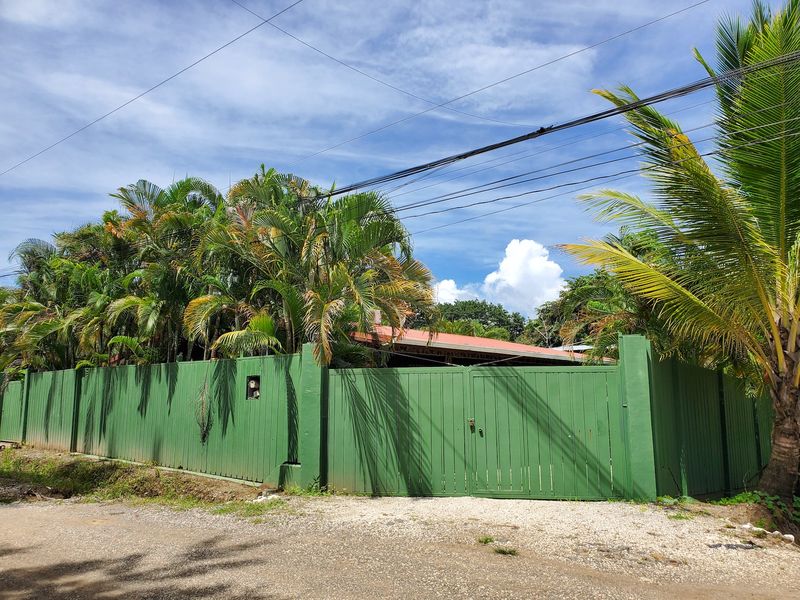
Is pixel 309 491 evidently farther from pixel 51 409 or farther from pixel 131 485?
pixel 51 409

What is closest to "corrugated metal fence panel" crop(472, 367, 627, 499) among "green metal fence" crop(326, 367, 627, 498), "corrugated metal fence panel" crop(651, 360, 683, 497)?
"green metal fence" crop(326, 367, 627, 498)

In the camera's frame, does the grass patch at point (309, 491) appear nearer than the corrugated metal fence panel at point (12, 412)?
Yes

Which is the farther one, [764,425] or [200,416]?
[200,416]

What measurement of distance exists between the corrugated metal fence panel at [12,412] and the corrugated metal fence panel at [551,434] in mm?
17266

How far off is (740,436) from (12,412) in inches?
840

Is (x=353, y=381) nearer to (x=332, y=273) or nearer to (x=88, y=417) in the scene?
(x=332, y=273)

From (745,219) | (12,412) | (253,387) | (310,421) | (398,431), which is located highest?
(745,219)

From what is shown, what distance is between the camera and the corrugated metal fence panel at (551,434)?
8.45 meters

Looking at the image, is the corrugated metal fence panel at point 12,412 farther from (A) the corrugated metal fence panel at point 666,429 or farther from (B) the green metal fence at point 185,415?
(A) the corrugated metal fence panel at point 666,429

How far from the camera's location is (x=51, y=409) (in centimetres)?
1777

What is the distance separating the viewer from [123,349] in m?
16.6

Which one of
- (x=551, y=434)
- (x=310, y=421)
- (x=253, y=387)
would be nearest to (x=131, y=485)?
(x=253, y=387)

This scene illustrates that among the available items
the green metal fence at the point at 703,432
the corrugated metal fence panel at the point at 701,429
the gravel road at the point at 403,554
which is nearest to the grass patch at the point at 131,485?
the gravel road at the point at 403,554

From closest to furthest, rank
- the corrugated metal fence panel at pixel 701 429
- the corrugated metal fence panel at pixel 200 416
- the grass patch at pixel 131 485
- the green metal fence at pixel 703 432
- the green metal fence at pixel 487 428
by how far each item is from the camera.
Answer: the green metal fence at pixel 487 428 → the green metal fence at pixel 703 432 → the corrugated metal fence panel at pixel 701 429 → the grass patch at pixel 131 485 → the corrugated metal fence panel at pixel 200 416
